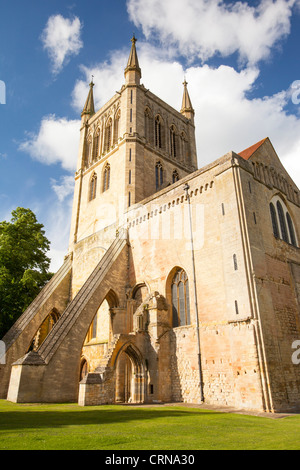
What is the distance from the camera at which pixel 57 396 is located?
49.3 feet

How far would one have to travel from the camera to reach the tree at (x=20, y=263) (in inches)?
876

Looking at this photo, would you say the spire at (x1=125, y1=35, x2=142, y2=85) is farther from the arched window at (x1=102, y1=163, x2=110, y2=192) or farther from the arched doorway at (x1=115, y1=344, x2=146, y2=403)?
the arched doorway at (x1=115, y1=344, x2=146, y2=403)

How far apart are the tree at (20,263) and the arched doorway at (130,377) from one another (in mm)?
Answer: 8999

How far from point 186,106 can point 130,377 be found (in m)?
31.9

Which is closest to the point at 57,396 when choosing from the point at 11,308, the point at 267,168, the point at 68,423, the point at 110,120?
the point at 68,423

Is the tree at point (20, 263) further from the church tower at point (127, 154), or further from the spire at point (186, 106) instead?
the spire at point (186, 106)

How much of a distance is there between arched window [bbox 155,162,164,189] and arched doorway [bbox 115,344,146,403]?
53.3 feet

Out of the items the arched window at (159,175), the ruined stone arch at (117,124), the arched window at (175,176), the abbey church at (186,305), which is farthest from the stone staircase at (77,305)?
the ruined stone arch at (117,124)

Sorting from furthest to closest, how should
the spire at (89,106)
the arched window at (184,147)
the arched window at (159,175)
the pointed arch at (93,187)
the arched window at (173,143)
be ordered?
the spire at (89,106)
the arched window at (184,147)
the arched window at (173,143)
the pointed arch at (93,187)
the arched window at (159,175)

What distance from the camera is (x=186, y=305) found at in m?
17.8

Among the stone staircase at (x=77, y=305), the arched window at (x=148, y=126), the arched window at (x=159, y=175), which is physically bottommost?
the stone staircase at (x=77, y=305)

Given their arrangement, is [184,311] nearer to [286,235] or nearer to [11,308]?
[286,235]

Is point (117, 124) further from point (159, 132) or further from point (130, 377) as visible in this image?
point (130, 377)
